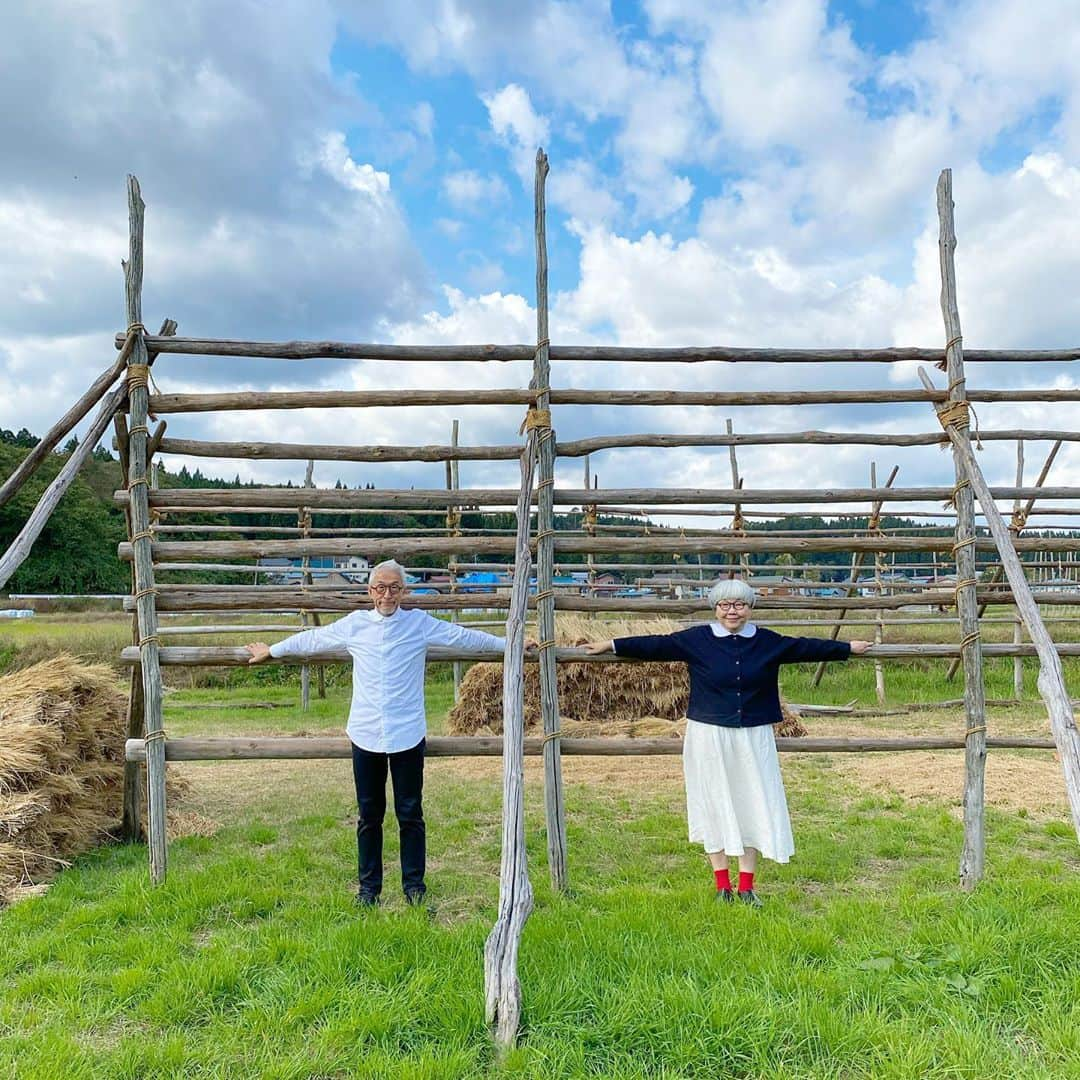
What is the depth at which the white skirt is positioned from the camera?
12.4 feet

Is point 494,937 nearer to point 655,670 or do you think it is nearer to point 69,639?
point 655,670

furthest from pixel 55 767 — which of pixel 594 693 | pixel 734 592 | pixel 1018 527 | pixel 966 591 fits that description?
pixel 1018 527

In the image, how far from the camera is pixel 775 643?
3979 mm

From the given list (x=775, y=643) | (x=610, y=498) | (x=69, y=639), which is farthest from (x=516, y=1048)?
(x=69, y=639)

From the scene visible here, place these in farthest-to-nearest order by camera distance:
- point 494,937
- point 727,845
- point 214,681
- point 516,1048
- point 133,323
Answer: point 214,681
point 133,323
point 727,845
point 494,937
point 516,1048

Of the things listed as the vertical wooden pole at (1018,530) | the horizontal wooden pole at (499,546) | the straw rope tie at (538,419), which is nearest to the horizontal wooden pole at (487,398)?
the straw rope tie at (538,419)

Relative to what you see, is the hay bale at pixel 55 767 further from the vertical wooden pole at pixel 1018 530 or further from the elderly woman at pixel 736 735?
the vertical wooden pole at pixel 1018 530

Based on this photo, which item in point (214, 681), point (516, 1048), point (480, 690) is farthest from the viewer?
point (214, 681)

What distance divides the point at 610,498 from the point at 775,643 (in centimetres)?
117

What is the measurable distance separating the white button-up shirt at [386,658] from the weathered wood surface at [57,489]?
4.14 feet

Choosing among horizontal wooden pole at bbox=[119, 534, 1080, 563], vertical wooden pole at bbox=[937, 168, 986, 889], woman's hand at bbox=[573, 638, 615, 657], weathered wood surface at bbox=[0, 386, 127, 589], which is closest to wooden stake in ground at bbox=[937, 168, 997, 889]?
vertical wooden pole at bbox=[937, 168, 986, 889]

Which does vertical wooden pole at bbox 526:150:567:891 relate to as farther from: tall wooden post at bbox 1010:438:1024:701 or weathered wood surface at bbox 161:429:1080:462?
tall wooden post at bbox 1010:438:1024:701

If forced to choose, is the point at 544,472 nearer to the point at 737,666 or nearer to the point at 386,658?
the point at 386,658

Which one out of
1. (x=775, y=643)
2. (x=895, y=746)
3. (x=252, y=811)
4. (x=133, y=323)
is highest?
(x=133, y=323)
